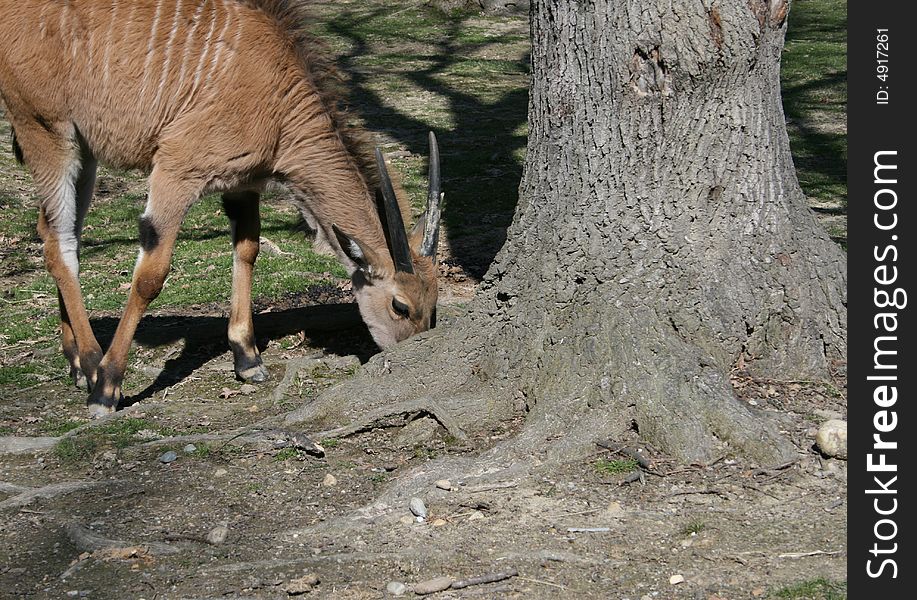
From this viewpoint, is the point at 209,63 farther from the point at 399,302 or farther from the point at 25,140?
the point at 399,302

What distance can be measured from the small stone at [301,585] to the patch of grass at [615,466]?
1.29 metres

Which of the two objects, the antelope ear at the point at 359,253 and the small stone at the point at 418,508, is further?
the antelope ear at the point at 359,253

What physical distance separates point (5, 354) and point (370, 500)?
3.38 m

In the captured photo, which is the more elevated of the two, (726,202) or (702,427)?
(726,202)

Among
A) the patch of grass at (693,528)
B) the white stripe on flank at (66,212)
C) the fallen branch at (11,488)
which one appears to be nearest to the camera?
the patch of grass at (693,528)

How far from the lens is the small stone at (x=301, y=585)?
143 inches

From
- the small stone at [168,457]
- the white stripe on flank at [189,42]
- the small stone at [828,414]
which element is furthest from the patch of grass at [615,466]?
the white stripe on flank at [189,42]

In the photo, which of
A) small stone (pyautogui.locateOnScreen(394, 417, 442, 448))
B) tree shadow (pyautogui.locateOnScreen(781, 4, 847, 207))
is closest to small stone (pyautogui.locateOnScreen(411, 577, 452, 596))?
small stone (pyautogui.locateOnScreen(394, 417, 442, 448))

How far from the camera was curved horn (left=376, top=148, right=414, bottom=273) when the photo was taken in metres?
5.75

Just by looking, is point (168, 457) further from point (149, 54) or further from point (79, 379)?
point (149, 54)

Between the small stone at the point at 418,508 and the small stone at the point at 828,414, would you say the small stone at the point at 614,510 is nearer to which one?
the small stone at the point at 418,508

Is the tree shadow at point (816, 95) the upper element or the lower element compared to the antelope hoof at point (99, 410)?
upper

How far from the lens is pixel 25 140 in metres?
5.94

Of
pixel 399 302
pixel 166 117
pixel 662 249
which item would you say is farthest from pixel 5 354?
pixel 662 249
